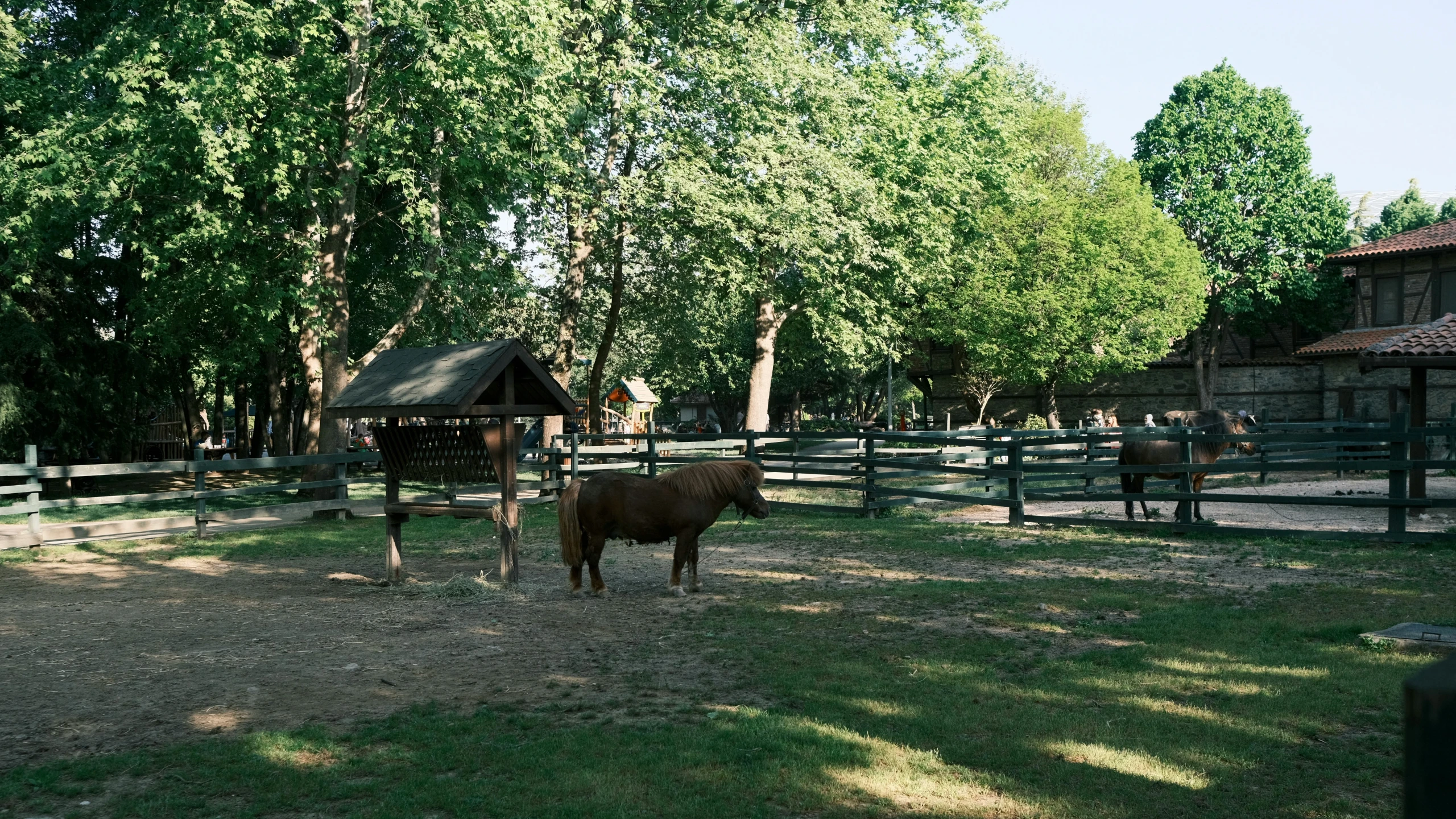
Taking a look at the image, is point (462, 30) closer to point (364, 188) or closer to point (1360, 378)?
point (364, 188)

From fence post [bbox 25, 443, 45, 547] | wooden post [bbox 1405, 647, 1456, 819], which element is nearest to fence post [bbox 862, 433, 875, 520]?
fence post [bbox 25, 443, 45, 547]

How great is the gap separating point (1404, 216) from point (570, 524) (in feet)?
213

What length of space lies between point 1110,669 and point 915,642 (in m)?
1.54

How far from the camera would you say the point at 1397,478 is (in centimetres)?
1363

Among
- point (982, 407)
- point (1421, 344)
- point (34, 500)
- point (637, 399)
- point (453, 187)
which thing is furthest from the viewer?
point (637, 399)

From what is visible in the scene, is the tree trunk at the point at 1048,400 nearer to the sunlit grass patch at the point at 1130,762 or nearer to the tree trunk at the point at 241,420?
the tree trunk at the point at 241,420

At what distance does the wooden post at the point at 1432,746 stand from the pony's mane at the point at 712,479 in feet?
32.6

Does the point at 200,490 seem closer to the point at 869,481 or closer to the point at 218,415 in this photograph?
the point at 869,481

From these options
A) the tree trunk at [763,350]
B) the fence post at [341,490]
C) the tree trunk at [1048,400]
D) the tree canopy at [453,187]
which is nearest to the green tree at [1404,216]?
the tree trunk at [1048,400]

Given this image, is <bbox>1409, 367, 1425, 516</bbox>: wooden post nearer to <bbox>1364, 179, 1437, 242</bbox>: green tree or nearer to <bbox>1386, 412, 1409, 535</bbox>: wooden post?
<bbox>1386, 412, 1409, 535</bbox>: wooden post

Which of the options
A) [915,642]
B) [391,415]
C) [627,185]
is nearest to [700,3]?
[627,185]

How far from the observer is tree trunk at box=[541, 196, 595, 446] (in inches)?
988

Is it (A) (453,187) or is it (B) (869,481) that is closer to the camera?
(B) (869,481)

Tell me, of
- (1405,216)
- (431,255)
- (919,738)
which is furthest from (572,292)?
(1405,216)
